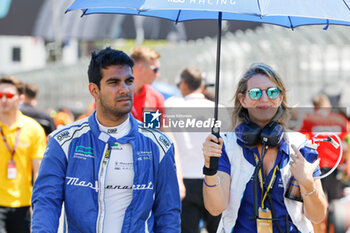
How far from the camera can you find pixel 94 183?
3430 millimetres

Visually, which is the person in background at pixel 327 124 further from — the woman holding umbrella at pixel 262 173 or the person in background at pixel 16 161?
the woman holding umbrella at pixel 262 173

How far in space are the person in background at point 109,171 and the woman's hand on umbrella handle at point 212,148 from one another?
0.65ft

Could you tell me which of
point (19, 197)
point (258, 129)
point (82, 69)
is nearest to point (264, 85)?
point (258, 129)

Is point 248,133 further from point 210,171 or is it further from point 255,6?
point 255,6

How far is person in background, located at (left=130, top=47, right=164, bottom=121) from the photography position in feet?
19.2

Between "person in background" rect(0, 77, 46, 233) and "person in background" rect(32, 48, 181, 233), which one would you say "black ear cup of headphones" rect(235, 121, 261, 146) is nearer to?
"person in background" rect(32, 48, 181, 233)

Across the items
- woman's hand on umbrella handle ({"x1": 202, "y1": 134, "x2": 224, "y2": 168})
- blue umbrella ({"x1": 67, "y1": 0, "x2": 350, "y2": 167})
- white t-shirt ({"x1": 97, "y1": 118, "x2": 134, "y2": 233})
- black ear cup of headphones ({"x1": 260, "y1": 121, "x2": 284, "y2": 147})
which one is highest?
blue umbrella ({"x1": 67, "y1": 0, "x2": 350, "y2": 167})

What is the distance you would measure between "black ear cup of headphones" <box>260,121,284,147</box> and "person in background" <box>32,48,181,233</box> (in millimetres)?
545

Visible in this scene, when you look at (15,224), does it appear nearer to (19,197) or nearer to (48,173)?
(19,197)

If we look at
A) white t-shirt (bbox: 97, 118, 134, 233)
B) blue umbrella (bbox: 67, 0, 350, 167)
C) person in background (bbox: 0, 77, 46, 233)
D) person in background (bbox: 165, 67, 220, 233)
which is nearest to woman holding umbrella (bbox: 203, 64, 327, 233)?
blue umbrella (bbox: 67, 0, 350, 167)

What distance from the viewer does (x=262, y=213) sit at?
363cm

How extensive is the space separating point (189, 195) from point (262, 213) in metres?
2.87

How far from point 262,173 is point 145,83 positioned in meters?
2.59

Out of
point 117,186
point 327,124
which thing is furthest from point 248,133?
point 327,124
